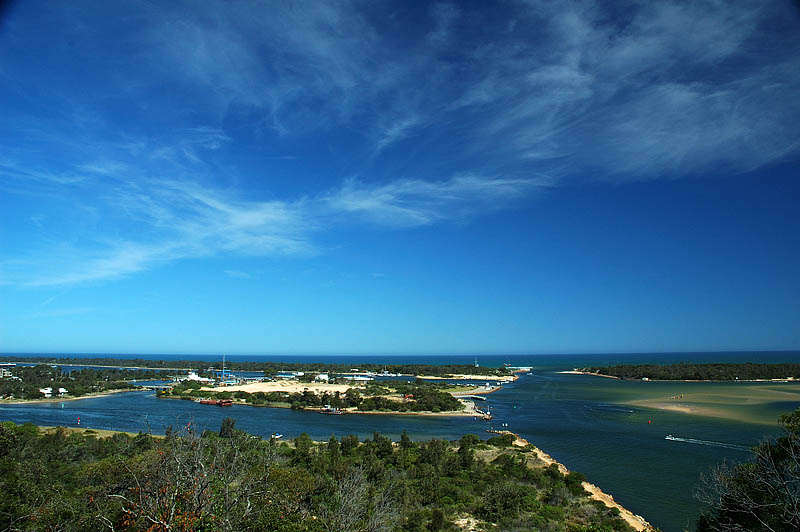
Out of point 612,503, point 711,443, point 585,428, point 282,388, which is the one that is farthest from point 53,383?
point 711,443

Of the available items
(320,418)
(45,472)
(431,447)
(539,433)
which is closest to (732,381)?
(539,433)

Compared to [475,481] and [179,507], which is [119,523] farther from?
[475,481]

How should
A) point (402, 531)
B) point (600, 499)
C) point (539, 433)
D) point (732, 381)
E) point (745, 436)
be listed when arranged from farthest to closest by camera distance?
1. point (732, 381)
2. point (539, 433)
3. point (745, 436)
4. point (600, 499)
5. point (402, 531)

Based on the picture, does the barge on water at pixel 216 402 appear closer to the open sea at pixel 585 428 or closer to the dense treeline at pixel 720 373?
the open sea at pixel 585 428

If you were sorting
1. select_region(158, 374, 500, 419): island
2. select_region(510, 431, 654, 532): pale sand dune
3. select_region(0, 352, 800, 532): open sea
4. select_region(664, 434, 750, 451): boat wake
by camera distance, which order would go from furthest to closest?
select_region(158, 374, 500, 419): island < select_region(664, 434, 750, 451): boat wake < select_region(0, 352, 800, 532): open sea < select_region(510, 431, 654, 532): pale sand dune

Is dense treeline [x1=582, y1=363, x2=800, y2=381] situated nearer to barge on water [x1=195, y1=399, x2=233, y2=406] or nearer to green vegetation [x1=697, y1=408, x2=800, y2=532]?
barge on water [x1=195, y1=399, x2=233, y2=406]

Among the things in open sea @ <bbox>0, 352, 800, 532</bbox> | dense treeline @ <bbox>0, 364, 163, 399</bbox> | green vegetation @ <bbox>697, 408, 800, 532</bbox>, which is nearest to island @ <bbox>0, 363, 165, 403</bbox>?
dense treeline @ <bbox>0, 364, 163, 399</bbox>
